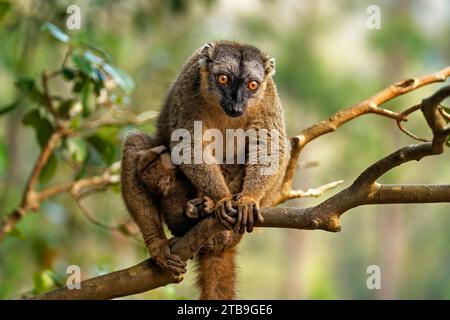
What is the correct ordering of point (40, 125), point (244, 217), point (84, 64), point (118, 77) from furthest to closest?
point (40, 125) < point (118, 77) < point (84, 64) < point (244, 217)

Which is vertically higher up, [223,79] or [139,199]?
[223,79]

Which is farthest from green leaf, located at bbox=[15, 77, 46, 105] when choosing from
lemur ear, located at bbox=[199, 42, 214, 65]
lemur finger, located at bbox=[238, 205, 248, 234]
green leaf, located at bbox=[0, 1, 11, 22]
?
lemur finger, located at bbox=[238, 205, 248, 234]

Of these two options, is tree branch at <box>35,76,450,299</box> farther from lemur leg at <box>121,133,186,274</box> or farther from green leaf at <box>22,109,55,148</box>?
green leaf at <box>22,109,55,148</box>

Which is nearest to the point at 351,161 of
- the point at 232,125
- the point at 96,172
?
the point at 96,172

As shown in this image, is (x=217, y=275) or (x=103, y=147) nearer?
(x=217, y=275)

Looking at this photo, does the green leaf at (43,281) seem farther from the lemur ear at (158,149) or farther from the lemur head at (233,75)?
the lemur head at (233,75)

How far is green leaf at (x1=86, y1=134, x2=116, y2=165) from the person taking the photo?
5.50 metres

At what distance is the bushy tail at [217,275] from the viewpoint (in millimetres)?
4520

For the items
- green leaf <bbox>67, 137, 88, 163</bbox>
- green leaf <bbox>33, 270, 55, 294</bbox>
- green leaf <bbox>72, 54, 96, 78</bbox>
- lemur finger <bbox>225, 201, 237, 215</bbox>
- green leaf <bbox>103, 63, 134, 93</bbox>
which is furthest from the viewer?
green leaf <bbox>67, 137, 88, 163</bbox>

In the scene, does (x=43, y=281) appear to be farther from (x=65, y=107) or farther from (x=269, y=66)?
(x=269, y=66)

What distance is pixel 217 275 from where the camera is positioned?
4543 mm

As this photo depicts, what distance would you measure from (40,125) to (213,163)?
1.77 m

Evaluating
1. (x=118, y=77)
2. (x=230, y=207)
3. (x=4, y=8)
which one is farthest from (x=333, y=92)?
(x=230, y=207)
